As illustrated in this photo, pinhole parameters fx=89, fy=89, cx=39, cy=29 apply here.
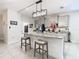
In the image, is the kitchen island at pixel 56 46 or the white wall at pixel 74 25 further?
the white wall at pixel 74 25

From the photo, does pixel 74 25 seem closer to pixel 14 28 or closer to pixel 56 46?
pixel 56 46

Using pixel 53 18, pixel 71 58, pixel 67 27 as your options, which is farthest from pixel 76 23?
pixel 71 58

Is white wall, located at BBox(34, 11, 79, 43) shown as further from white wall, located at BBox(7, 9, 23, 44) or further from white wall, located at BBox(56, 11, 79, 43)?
white wall, located at BBox(7, 9, 23, 44)

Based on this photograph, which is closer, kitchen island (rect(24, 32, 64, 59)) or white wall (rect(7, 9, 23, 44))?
kitchen island (rect(24, 32, 64, 59))

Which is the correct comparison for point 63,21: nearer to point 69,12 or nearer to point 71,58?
point 69,12

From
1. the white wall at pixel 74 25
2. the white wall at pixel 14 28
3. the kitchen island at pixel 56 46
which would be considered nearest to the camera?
the kitchen island at pixel 56 46

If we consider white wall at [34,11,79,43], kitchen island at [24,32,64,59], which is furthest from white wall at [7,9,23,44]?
white wall at [34,11,79,43]

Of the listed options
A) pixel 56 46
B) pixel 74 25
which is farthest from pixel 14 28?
pixel 74 25

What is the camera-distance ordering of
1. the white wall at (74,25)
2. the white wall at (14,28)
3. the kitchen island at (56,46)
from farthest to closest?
1. the white wall at (74,25)
2. the white wall at (14,28)
3. the kitchen island at (56,46)

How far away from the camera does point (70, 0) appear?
4.54 m

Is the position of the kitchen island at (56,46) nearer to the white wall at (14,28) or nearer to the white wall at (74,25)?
the white wall at (14,28)

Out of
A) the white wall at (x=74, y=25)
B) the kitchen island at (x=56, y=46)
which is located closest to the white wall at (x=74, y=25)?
the white wall at (x=74, y=25)

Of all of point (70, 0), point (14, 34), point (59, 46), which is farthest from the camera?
point (14, 34)

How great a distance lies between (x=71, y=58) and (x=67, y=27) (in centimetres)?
436
